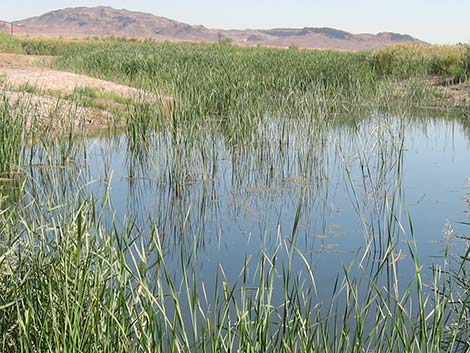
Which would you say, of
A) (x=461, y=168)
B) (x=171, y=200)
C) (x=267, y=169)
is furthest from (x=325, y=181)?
(x=461, y=168)

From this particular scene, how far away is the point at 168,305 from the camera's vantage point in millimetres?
3404

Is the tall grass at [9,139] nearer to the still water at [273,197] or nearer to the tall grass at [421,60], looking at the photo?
the still water at [273,197]

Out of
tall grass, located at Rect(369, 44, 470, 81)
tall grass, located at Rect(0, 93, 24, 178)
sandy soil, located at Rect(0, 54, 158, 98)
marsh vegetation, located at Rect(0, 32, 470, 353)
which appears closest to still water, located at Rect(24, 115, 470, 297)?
marsh vegetation, located at Rect(0, 32, 470, 353)

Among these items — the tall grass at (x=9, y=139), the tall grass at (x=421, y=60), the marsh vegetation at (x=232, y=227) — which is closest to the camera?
the marsh vegetation at (x=232, y=227)

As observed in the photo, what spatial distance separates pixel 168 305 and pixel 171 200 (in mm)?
2225

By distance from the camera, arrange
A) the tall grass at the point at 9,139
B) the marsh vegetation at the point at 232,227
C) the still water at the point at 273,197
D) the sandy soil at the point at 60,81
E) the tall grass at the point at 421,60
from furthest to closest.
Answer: the tall grass at the point at 421,60
the sandy soil at the point at 60,81
the tall grass at the point at 9,139
the still water at the point at 273,197
the marsh vegetation at the point at 232,227

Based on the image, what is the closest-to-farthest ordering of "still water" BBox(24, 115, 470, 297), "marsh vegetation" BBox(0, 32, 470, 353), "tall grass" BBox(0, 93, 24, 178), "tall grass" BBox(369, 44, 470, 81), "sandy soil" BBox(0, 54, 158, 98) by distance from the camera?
1. "marsh vegetation" BBox(0, 32, 470, 353)
2. "still water" BBox(24, 115, 470, 297)
3. "tall grass" BBox(0, 93, 24, 178)
4. "sandy soil" BBox(0, 54, 158, 98)
5. "tall grass" BBox(369, 44, 470, 81)

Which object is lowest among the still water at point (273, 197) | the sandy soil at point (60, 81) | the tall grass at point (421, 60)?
the still water at point (273, 197)

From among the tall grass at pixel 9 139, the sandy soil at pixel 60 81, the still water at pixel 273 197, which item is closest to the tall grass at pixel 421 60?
the sandy soil at pixel 60 81

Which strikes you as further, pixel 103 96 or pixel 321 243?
pixel 103 96

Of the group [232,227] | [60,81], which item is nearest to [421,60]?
[60,81]

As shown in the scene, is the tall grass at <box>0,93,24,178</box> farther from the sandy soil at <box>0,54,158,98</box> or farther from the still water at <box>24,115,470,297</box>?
the sandy soil at <box>0,54,158,98</box>

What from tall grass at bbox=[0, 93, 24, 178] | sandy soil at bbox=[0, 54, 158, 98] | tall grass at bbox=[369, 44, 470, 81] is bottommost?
tall grass at bbox=[0, 93, 24, 178]

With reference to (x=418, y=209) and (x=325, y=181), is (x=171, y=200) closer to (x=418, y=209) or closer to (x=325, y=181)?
(x=325, y=181)
